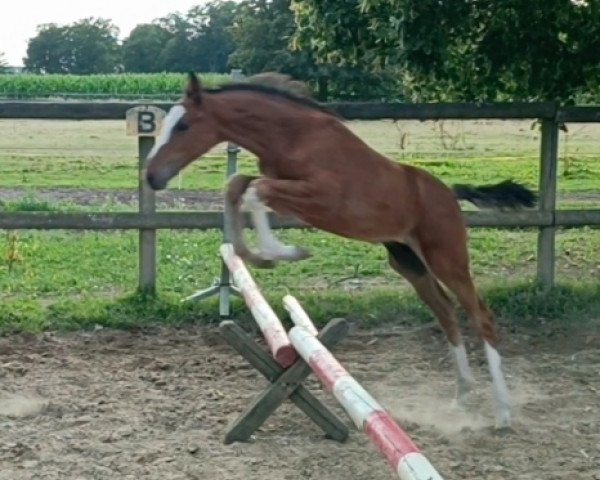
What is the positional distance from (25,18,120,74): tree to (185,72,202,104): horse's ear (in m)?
66.5

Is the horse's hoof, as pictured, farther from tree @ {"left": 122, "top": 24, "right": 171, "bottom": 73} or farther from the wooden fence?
tree @ {"left": 122, "top": 24, "right": 171, "bottom": 73}

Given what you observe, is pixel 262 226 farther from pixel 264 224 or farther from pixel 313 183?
pixel 313 183

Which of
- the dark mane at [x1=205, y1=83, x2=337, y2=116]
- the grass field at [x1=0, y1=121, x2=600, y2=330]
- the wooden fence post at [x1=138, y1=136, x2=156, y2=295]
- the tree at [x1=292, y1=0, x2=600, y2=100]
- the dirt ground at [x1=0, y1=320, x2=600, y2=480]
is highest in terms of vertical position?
the tree at [x1=292, y1=0, x2=600, y2=100]

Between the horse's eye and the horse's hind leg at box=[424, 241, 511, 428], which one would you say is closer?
the horse's eye

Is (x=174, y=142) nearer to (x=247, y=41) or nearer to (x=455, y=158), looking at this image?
(x=455, y=158)

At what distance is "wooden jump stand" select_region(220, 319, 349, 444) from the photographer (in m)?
5.14

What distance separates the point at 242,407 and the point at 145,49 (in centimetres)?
6586

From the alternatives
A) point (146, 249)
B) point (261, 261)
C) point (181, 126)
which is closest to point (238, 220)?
point (261, 261)

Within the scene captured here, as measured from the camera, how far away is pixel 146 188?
309 inches

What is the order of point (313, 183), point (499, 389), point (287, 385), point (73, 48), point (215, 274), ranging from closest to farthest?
point (313, 183)
point (287, 385)
point (499, 389)
point (215, 274)
point (73, 48)

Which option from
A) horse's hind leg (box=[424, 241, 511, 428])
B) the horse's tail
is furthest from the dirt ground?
the horse's tail

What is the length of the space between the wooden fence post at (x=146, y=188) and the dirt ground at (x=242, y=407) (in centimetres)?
65

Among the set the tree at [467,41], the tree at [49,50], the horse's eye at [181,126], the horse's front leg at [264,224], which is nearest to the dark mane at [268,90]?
the horse's eye at [181,126]

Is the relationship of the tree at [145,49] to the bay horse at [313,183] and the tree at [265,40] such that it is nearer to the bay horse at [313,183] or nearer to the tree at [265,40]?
the tree at [265,40]
